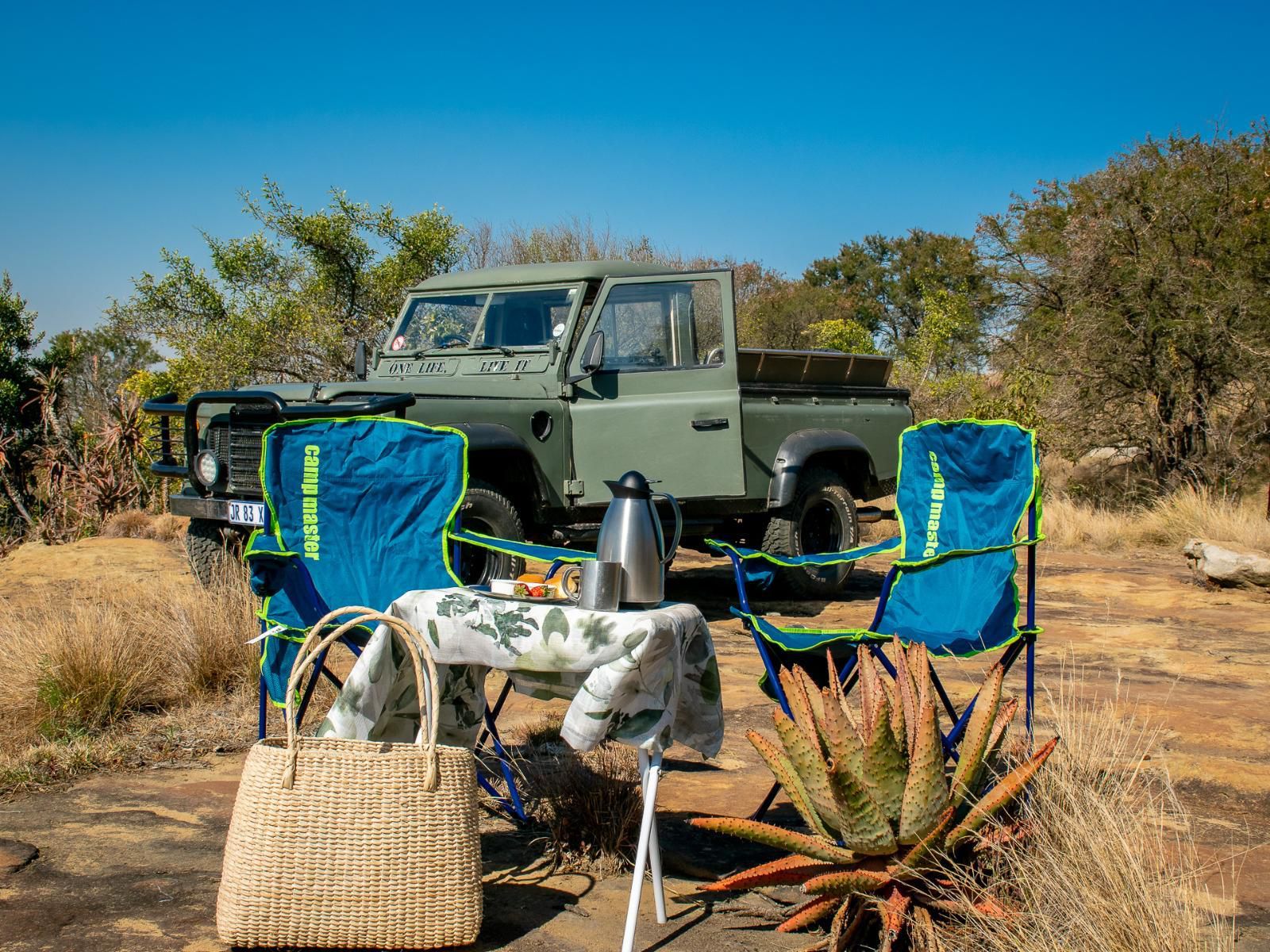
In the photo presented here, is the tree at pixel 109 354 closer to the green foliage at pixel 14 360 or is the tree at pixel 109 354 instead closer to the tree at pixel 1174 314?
the green foliage at pixel 14 360

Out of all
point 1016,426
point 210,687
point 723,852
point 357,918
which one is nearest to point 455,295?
point 210,687

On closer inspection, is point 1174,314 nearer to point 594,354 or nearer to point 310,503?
point 594,354

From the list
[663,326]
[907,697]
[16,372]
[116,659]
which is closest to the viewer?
[907,697]

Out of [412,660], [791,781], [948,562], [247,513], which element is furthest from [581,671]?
[247,513]

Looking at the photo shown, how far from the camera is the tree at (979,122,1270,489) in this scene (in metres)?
10.9

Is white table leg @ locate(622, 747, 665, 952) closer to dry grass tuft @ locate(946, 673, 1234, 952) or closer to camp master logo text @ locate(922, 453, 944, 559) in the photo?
dry grass tuft @ locate(946, 673, 1234, 952)

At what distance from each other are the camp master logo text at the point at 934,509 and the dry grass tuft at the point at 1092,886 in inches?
60.2

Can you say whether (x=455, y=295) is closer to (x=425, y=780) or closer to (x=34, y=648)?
(x=34, y=648)

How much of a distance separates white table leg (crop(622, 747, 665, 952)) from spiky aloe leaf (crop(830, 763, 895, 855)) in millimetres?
437

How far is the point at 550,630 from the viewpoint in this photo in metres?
2.86

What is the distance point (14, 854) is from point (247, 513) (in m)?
2.95

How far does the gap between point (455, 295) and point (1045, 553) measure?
Result: 207 inches

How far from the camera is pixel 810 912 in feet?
8.44

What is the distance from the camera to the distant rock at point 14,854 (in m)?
3.04
